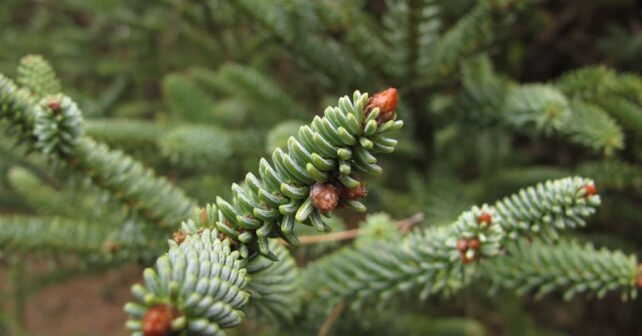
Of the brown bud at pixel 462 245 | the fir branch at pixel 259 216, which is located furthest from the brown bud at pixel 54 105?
the brown bud at pixel 462 245

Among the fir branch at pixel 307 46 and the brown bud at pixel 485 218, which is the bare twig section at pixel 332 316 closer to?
the brown bud at pixel 485 218

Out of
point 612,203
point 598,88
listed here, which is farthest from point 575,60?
point 598,88

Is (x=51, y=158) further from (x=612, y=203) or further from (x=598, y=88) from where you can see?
(x=612, y=203)

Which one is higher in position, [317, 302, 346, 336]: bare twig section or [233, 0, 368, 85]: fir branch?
[233, 0, 368, 85]: fir branch

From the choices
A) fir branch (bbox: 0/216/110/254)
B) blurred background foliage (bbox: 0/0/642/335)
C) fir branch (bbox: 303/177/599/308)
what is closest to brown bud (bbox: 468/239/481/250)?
fir branch (bbox: 303/177/599/308)

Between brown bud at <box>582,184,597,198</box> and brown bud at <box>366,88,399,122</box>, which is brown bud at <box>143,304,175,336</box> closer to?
brown bud at <box>366,88,399,122</box>

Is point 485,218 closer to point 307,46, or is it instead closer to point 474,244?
point 474,244

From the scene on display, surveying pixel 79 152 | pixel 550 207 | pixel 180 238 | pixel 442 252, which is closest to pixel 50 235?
pixel 79 152
